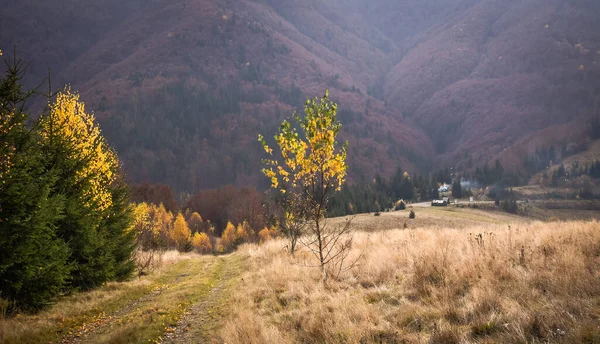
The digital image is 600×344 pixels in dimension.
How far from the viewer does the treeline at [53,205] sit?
9523 mm

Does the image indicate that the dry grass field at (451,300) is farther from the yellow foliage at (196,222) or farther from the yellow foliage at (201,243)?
the yellow foliage at (196,222)

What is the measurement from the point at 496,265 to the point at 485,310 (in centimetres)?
256

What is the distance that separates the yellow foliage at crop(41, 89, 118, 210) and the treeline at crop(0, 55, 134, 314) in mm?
38

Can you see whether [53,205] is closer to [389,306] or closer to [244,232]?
[389,306]

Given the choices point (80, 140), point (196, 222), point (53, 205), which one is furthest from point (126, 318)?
point (196, 222)

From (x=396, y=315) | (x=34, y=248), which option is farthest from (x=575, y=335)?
(x=34, y=248)

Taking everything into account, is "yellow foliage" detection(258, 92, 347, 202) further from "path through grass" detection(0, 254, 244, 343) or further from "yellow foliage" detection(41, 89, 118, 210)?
"yellow foliage" detection(41, 89, 118, 210)

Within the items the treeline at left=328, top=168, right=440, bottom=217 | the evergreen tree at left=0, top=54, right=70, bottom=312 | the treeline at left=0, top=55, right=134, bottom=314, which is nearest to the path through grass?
the evergreen tree at left=0, top=54, right=70, bottom=312

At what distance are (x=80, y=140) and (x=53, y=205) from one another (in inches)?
207

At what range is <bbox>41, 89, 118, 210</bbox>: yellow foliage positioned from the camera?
13.6m

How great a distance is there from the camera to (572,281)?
223 inches

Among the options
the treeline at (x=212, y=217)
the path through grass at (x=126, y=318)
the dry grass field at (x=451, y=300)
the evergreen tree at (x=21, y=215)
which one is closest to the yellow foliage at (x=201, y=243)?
the treeline at (x=212, y=217)

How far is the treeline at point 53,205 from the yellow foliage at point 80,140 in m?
0.04

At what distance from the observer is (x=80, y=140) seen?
588 inches
